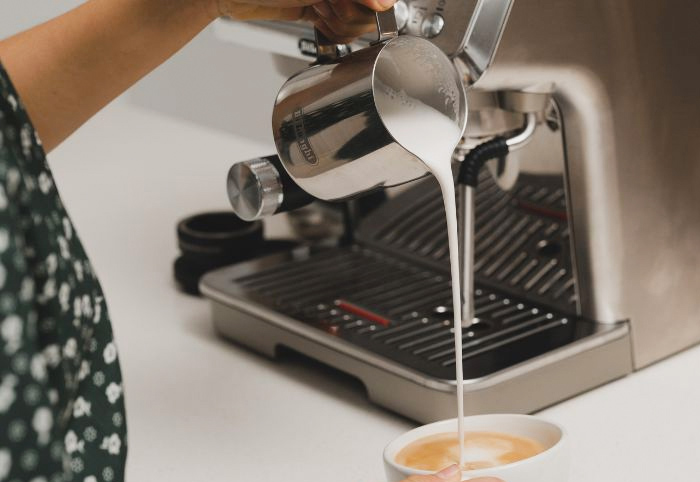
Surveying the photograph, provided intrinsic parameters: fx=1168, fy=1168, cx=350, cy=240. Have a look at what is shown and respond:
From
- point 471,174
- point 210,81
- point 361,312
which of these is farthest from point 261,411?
point 210,81

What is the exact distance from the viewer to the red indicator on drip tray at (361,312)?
3.09ft

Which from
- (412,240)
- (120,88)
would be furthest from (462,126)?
(412,240)

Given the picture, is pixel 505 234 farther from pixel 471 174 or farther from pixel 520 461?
pixel 520 461

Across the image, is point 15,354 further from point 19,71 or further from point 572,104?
point 572,104

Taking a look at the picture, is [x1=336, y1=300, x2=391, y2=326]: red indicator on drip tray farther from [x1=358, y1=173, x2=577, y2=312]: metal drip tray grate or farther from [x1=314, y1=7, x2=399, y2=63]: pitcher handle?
[x1=314, y1=7, x2=399, y2=63]: pitcher handle

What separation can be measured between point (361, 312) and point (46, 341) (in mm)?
405

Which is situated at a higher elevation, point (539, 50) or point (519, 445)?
point (539, 50)

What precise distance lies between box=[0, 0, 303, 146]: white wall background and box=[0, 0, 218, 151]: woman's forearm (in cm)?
86

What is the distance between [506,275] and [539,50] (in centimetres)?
25

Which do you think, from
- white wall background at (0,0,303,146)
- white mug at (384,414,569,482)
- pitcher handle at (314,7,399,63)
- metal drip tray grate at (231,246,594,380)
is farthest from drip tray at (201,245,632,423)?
white wall background at (0,0,303,146)

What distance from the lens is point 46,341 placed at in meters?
0.59

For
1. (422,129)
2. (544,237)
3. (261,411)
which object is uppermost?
(422,129)

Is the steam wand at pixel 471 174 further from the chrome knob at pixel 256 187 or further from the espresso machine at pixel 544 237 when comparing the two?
the chrome knob at pixel 256 187

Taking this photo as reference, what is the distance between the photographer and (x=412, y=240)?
3.60 feet
